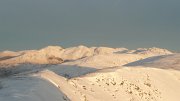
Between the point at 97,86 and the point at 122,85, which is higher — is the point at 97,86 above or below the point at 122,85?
below

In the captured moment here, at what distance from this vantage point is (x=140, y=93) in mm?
39406

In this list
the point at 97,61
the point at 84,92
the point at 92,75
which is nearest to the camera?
the point at 84,92

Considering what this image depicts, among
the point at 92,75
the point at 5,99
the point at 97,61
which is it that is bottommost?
the point at 5,99

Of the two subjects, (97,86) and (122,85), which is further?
(122,85)

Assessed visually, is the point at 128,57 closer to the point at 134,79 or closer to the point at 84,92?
the point at 134,79

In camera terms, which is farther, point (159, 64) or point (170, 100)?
point (159, 64)

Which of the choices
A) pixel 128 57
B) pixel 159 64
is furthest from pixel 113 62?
pixel 159 64

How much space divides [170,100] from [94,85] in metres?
8.56

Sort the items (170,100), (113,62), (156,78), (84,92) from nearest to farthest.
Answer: (84,92) → (170,100) → (156,78) → (113,62)

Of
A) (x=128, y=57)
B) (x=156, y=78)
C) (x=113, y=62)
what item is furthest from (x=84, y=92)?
(x=128, y=57)

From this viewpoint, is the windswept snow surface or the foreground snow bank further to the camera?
the foreground snow bank

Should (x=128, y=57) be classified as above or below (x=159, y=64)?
above

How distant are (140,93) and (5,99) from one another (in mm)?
20099

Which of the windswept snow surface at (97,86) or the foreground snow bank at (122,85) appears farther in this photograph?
the foreground snow bank at (122,85)
